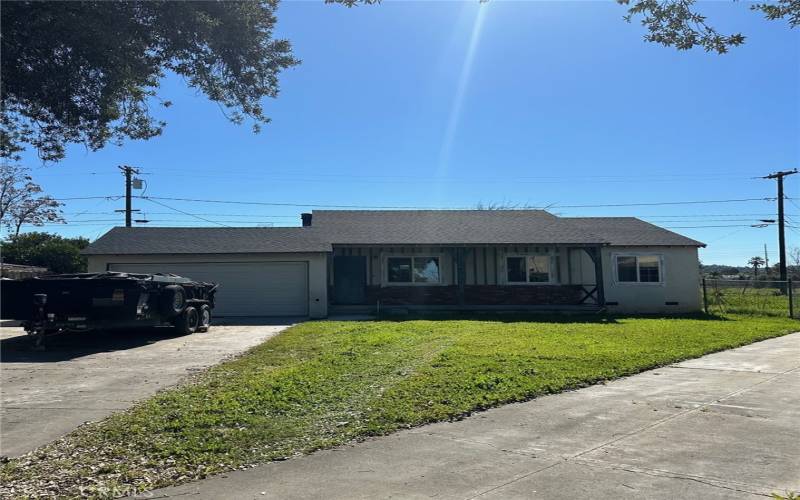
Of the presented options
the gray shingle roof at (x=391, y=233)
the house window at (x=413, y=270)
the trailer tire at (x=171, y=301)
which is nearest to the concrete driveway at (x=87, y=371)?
the trailer tire at (x=171, y=301)

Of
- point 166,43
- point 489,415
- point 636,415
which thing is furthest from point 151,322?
point 636,415

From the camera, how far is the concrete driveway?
20.0 ft

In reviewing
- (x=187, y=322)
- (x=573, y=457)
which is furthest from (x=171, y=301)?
(x=573, y=457)

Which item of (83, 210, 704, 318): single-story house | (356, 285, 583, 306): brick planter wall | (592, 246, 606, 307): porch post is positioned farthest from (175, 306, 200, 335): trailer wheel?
(592, 246, 606, 307): porch post

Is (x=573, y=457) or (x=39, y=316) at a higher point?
(x=39, y=316)

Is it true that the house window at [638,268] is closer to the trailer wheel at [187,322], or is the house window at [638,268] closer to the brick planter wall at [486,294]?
the brick planter wall at [486,294]

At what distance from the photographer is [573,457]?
4707 mm

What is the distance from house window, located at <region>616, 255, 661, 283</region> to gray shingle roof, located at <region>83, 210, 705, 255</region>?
58 centimetres

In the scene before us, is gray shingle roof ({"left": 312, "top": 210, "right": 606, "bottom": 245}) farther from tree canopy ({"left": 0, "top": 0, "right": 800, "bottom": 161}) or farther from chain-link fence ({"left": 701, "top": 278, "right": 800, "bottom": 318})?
tree canopy ({"left": 0, "top": 0, "right": 800, "bottom": 161})

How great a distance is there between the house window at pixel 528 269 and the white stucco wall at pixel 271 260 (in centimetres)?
737

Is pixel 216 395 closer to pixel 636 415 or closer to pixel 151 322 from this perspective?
pixel 636 415

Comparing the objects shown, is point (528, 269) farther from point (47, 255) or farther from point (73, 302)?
point (47, 255)

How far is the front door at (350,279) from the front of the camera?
21.6 meters

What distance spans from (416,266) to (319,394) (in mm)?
15253
